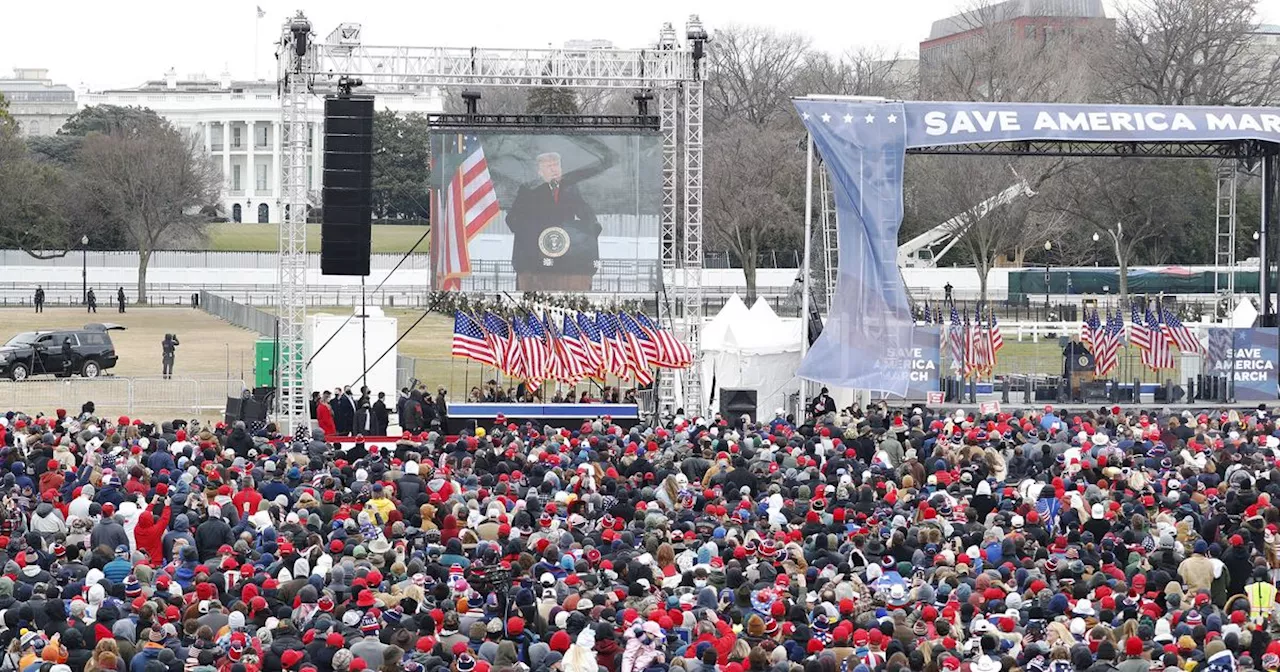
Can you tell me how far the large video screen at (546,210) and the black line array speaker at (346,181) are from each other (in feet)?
6.53

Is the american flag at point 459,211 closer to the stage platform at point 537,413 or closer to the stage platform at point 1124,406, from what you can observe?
the stage platform at point 537,413

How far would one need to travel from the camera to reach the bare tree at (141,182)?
3140 inches

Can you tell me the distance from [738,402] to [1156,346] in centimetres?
882

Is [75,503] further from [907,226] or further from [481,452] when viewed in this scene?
[907,226]

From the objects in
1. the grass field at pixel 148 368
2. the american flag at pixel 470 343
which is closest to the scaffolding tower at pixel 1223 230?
the american flag at pixel 470 343

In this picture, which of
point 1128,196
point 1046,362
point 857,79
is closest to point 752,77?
point 857,79

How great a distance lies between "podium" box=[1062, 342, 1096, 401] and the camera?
33.8 metres

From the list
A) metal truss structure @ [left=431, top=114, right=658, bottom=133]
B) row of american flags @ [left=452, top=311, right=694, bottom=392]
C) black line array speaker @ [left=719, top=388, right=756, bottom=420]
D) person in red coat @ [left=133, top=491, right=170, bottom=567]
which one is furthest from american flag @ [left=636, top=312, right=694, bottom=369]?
person in red coat @ [left=133, top=491, right=170, bottom=567]

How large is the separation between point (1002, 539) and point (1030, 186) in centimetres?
4536

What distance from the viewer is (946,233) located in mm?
69562

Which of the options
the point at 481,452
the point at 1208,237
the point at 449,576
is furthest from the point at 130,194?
the point at 449,576

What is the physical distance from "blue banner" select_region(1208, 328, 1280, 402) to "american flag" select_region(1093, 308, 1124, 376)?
65.2 inches

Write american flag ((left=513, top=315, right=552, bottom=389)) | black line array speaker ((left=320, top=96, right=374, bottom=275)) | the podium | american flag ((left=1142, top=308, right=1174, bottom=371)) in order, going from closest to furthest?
american flag ((left=513, top=315, right=552, bottom=389)), black line array speaker ((left=320, top=96, right=374, bottom=275)), american flag ((left=1142, top=308, right=1174, bottom=371)), the podium

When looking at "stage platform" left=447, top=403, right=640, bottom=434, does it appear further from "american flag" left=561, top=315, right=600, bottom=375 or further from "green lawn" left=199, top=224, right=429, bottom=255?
"green lawn" left=199, top=224, right=429, bottom=255
